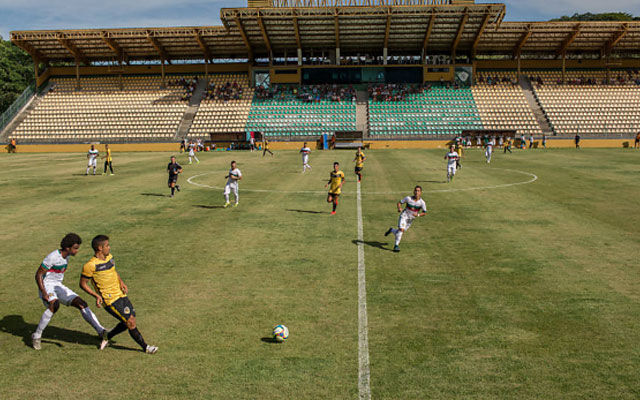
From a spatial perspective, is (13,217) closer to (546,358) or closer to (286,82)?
(546,358)

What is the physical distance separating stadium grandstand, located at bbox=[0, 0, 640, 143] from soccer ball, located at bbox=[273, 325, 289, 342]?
5312cm

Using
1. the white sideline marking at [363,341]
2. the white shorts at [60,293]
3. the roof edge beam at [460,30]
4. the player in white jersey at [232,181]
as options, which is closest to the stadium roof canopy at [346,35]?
the roof edge beam at [460,30]

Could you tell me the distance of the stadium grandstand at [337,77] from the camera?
61906 millimetres

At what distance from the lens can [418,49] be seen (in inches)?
2805

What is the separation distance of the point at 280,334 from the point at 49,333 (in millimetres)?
4057

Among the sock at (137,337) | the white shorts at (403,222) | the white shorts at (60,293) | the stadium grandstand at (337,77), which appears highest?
the stadium grandstand at (337,77)

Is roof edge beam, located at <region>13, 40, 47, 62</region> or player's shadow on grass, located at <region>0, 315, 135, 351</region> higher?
roof edge beam, located at <region>13, 40, 47, 62</region>

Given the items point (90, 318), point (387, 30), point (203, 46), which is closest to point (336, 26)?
point (387, 30)

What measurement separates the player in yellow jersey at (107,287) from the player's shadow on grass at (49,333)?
72cm

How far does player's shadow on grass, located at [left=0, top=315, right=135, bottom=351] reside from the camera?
26.5ft

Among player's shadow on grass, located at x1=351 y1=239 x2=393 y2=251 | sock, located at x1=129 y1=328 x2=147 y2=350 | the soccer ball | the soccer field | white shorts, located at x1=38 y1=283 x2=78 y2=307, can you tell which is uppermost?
white shorts, located at x1=38 y1=283 x2=78 y2=307

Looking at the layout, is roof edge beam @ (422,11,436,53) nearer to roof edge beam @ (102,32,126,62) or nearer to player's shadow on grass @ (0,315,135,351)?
roof edge beam @ (102,32,126,62)

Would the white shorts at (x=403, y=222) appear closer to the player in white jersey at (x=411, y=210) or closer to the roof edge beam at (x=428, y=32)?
the player in white jersey at (x=411, y=210)

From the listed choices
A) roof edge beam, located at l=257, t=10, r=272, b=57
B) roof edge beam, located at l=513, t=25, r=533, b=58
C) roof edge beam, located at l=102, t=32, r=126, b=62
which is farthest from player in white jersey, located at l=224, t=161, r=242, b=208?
roof edge beam, located at l=513, t=25, r=533, b=58
